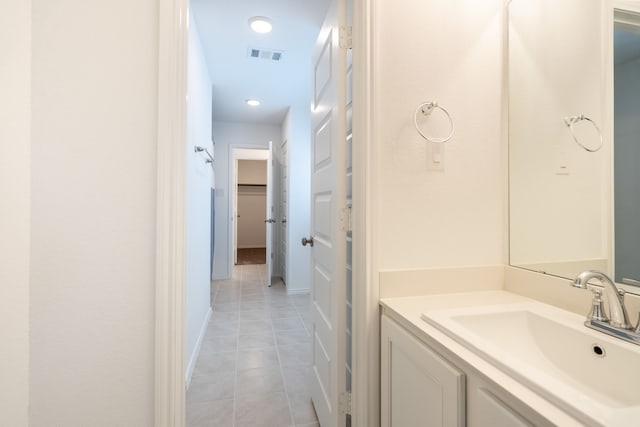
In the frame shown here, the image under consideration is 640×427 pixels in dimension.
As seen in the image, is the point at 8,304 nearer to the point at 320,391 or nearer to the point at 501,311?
Answer: the point at 320,391

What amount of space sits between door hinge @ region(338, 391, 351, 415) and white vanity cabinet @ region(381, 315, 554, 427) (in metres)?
0.22

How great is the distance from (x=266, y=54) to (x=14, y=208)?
2221 mm

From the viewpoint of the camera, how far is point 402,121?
3.84 feet

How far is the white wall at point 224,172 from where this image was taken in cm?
473

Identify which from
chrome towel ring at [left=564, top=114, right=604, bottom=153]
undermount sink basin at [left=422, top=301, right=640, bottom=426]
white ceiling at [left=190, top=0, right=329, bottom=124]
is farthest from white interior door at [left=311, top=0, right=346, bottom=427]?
chrome towel ring at [left=564, top=114, right=604, bottom=153]

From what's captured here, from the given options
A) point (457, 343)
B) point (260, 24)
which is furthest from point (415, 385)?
point (260, 24)

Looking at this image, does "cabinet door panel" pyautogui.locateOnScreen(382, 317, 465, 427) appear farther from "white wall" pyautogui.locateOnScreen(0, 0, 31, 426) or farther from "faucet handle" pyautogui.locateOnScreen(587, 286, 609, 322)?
"white wall" pyautogui.locateOnScreen(0, 0, 31, 426)

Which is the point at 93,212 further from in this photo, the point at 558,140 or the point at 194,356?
the point at 558,140

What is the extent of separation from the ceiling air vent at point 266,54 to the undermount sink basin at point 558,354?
2438 millimetres

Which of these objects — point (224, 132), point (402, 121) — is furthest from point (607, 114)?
point (224, 132)

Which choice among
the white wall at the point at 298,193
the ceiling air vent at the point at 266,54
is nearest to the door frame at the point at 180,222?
the ceiling air vent at the point at 266,54

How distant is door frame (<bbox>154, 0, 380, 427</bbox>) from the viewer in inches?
41.7

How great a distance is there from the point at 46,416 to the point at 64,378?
0.43ft

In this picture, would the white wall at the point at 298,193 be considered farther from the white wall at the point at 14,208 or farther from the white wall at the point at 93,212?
the white wall at the point at 14,208
